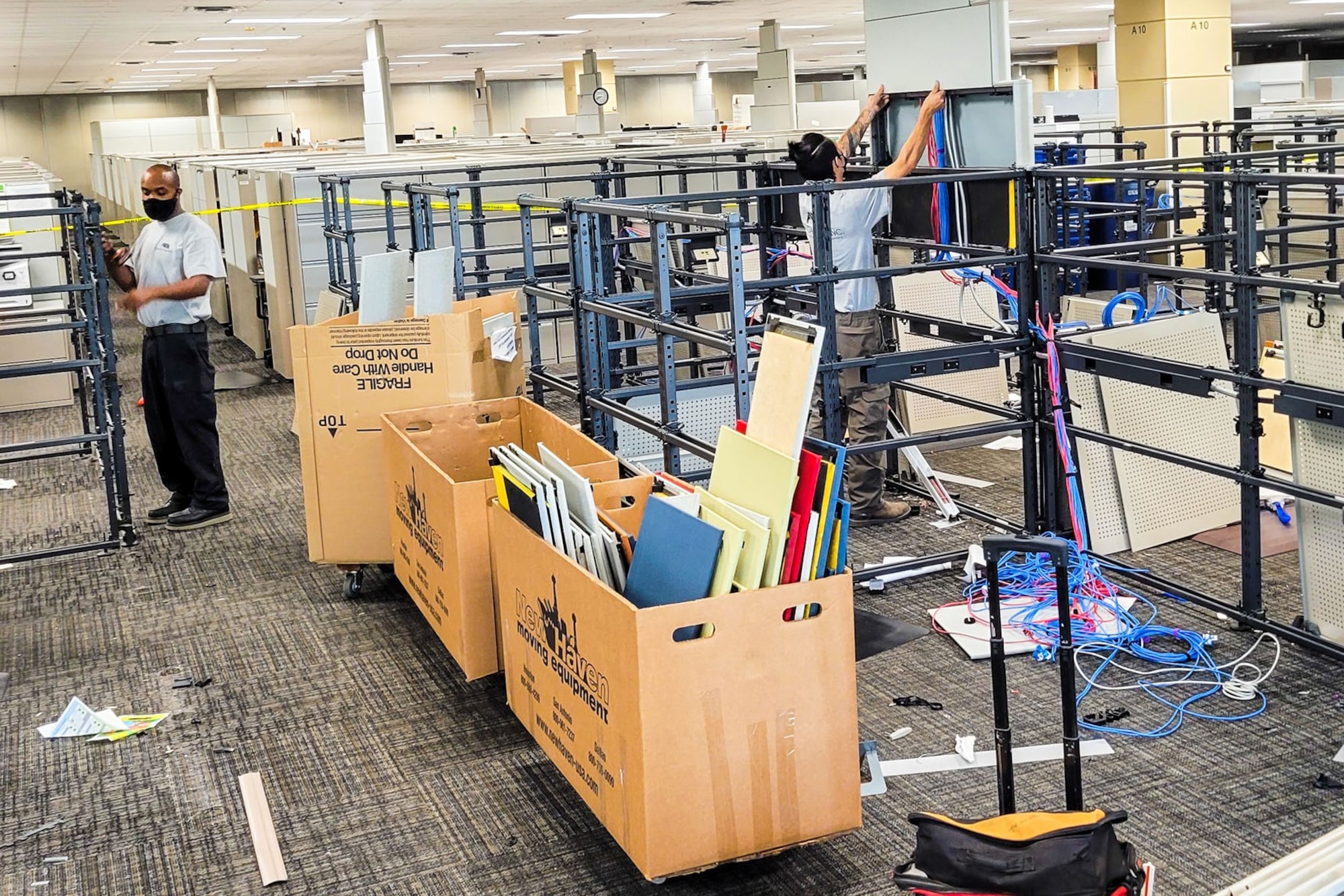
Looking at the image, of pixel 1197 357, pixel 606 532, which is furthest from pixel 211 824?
pixel 1197 357

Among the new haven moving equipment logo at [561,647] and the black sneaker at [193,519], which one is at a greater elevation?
the new haven moving equipment logo at [561,647]

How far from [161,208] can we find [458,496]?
284cm

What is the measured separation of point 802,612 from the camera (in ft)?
8.35

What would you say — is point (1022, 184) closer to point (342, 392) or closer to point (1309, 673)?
point (1309, 673)

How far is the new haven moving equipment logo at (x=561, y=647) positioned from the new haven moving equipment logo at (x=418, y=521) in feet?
2.34

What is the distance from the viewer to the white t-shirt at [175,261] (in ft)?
17.8

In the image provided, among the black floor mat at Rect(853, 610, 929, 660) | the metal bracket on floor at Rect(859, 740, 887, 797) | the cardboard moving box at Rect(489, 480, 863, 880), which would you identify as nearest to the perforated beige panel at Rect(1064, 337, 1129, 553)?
the black floor mat at Rect(853, 610, 929, 660)

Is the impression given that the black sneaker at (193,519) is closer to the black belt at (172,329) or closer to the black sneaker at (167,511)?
the black sneaker at (167,511)

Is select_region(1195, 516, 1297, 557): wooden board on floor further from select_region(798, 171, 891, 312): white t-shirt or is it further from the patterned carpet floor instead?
select_region(798, 171, 891, 312): white t-shirt

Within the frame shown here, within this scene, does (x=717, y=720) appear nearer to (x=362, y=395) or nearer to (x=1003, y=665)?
(x=1003, y=665)

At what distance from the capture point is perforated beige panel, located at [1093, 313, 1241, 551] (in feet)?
15.0

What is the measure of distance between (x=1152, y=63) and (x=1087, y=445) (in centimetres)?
1011

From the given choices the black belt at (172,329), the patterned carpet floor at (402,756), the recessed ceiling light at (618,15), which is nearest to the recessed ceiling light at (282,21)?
the recessed ceiling light at (618,15)

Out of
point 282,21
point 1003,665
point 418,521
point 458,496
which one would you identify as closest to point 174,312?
point 418,521
